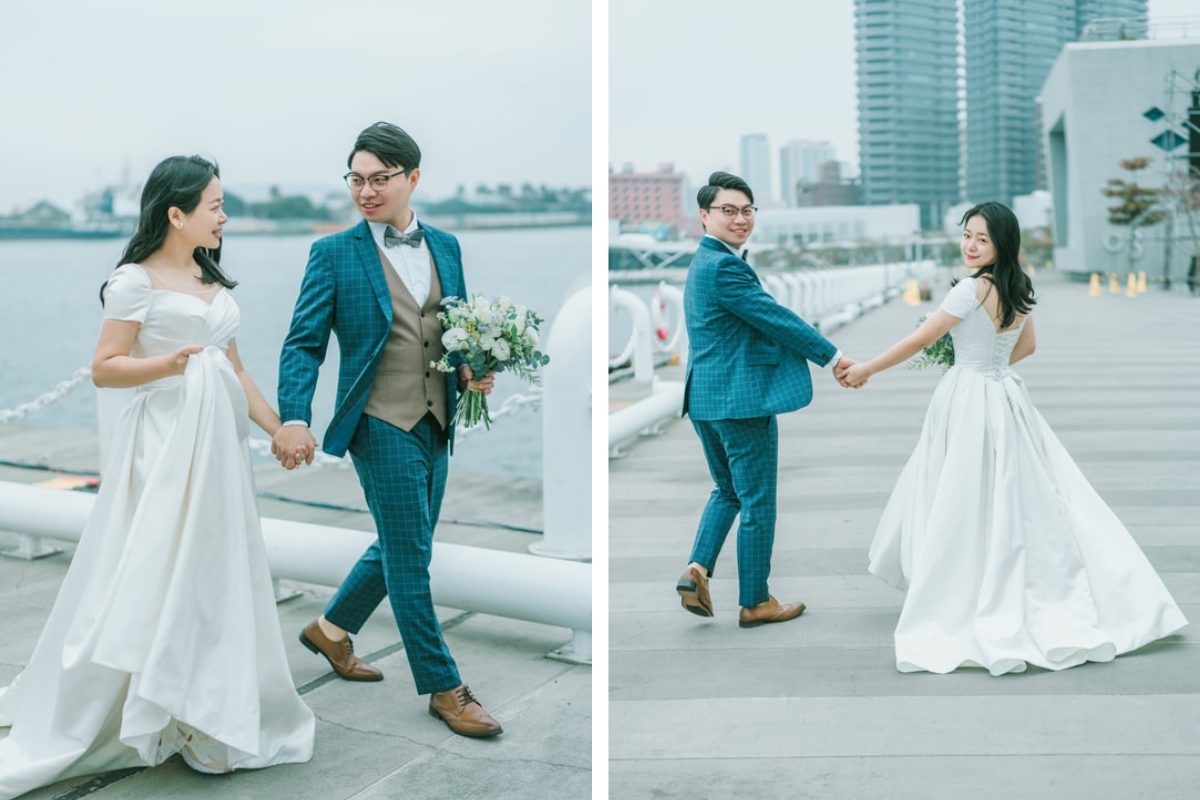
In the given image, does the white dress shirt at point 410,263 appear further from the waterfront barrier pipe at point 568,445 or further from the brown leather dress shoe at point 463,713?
the waterfront barrier pipe at point 568,445

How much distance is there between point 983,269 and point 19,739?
3.43 metres

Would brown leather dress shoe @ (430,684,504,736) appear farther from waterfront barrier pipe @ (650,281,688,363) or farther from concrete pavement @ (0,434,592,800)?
waterfront barrier pipe @ (650,281,688,363)

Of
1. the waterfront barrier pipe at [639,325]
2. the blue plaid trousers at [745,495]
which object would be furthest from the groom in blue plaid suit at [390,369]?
the waterfront barrier pipe at [639,325]

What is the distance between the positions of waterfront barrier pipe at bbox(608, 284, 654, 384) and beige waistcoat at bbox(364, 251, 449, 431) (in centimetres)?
707

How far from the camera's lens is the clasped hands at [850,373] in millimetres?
4152

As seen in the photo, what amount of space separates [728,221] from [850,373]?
2.52 ft

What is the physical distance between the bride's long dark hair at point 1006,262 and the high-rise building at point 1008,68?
167cm

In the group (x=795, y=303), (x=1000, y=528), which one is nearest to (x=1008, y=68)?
(x=795, y=303)

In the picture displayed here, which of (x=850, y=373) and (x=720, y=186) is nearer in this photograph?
(x=720, y=186)

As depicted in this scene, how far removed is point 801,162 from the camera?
14.6 meters

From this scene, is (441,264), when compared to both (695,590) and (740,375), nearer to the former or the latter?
(740,375)

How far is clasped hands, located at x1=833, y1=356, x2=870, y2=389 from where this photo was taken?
4152 mm

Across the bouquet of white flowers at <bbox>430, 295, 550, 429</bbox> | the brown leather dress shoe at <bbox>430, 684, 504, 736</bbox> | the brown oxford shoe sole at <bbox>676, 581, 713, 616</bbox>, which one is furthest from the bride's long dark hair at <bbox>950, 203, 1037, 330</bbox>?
the brown leather dress shoe at <bbox>430, 684, 504, 736</bbox>

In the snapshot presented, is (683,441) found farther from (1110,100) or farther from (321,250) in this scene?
(1110,100)
